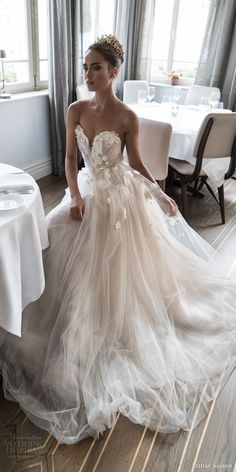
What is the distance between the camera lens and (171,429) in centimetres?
129

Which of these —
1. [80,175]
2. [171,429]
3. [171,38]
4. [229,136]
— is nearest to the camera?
[171,429]

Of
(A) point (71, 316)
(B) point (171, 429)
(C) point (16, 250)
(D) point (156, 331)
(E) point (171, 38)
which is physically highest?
(E) point (171, 38)

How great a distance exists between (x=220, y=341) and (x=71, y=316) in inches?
29.4

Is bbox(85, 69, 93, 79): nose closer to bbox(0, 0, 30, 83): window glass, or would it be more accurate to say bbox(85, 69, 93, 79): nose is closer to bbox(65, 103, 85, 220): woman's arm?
bbox(65, 103, 85, 220): woman's arm

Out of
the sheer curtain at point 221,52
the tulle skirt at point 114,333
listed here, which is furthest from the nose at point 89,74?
the sheer curtain at point 221,52

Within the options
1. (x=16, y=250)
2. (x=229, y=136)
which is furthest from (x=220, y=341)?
(x=229, y=136)

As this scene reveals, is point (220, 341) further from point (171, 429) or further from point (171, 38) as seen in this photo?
point (171, 38)

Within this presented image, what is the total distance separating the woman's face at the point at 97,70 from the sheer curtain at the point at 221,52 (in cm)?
318

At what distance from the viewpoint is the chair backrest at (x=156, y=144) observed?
236 cm

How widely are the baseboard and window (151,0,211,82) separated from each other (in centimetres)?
222

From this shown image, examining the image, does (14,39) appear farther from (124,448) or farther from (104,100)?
(124,448)

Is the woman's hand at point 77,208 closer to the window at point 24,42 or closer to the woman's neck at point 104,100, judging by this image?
the woman's neck at point 104,100

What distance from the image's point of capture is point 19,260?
1.17 metres

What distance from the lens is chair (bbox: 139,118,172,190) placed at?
2.36 metres
